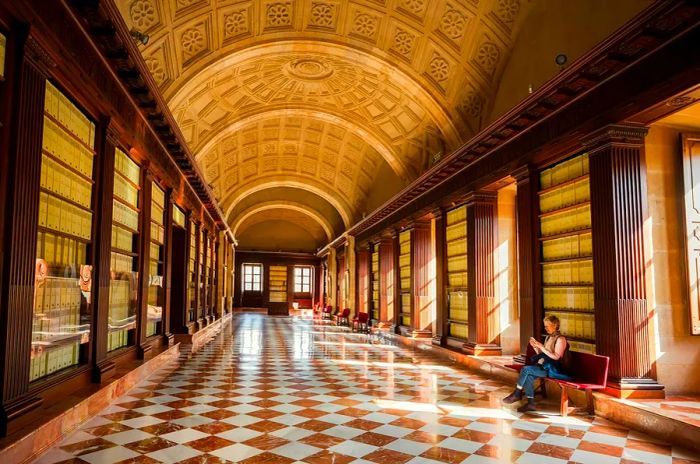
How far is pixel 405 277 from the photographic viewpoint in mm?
15445

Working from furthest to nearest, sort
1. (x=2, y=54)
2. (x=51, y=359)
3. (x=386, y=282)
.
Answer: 1. (x=386, y=282)
2. (x=51, y=359)
3. (x=2, y=54)

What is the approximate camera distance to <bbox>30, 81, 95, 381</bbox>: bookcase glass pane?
4.64 m

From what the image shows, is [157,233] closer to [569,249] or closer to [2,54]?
[2,54]

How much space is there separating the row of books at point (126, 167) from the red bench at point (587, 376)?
6.27m

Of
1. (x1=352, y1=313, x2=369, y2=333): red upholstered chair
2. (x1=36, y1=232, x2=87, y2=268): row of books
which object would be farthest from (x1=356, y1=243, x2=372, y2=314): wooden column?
(x1=36, y1=232, x2=87, y2=268): row of books

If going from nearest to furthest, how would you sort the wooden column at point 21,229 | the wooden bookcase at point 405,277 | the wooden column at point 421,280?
the wooden column at point 21,229
the wooden column at point 421,280
the wooden bookcase at point 405,277

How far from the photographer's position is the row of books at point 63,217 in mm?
4676

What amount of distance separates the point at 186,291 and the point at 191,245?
5.37ft

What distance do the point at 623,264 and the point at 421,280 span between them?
26.0 feet

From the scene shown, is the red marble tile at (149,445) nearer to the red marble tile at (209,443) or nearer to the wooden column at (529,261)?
the red marble tile at (209,443)

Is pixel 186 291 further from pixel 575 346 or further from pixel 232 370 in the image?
pixel 575 346

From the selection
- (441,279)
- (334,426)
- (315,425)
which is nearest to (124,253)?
(315,425)

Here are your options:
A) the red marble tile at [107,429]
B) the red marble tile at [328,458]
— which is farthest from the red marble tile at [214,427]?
the red marble tile at [328,458]

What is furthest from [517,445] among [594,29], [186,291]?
[186,291]
